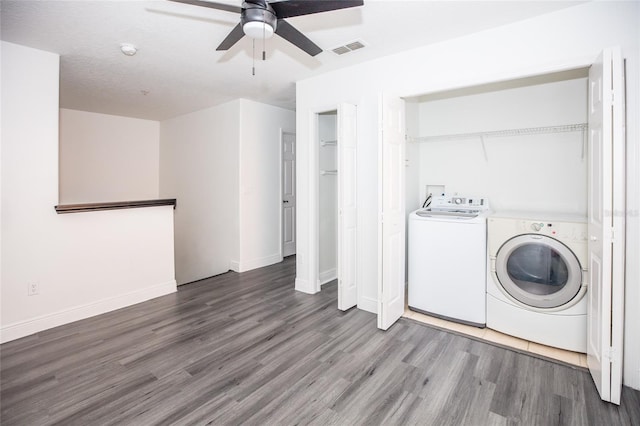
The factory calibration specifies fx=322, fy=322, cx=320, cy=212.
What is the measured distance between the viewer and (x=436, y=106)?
372 centimetres

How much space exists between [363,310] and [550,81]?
9.17 ft

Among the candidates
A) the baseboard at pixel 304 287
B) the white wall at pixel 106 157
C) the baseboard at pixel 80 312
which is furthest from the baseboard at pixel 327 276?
the white wall at pixel 106 157

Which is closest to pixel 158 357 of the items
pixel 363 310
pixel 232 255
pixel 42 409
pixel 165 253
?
pixel 42 409

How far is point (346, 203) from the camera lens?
10.8 feet

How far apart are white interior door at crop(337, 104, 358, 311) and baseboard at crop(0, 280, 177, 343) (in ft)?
6.84

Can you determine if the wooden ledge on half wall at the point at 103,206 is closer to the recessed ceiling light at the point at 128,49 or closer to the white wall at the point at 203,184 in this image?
the white wall at the point at 203,184

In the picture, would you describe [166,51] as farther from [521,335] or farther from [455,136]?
[521,335]

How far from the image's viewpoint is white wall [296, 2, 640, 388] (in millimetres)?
2018

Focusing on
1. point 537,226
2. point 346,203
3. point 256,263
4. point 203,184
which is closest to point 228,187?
point 203,184

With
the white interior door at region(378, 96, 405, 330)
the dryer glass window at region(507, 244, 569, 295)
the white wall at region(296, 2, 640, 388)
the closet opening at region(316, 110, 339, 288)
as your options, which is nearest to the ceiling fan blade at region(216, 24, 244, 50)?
the white interior door at region(378, 96, 405, 330)

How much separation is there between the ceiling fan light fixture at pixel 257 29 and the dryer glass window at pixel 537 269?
2.43 metres

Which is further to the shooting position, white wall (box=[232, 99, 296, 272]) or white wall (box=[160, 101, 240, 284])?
white wall (box=[160, 101, 240, 284])

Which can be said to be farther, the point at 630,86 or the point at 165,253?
the point at 165,253

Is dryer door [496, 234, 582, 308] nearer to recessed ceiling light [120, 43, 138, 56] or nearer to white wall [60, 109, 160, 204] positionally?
recessed ceiling light [120, 43, 138, 56]
